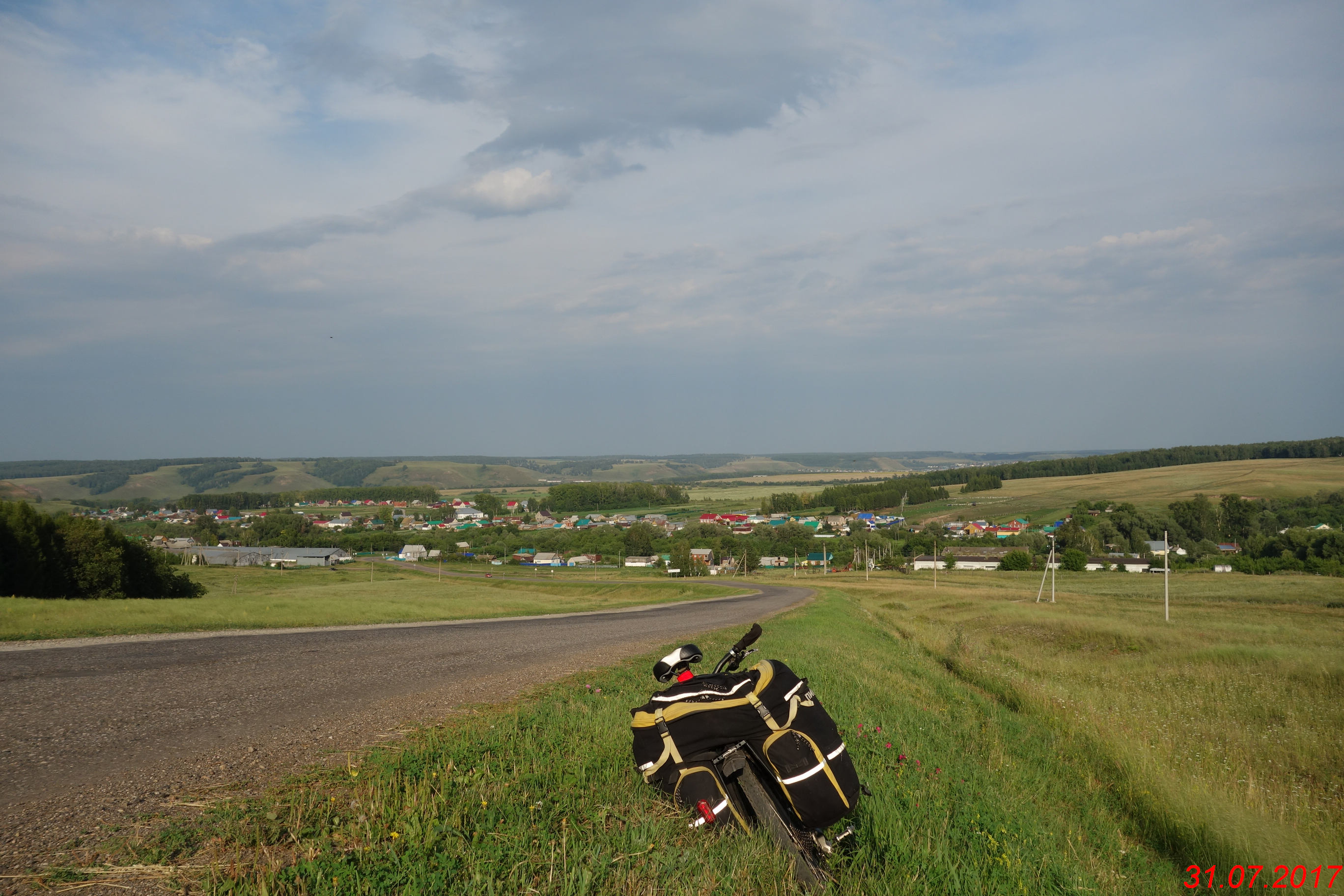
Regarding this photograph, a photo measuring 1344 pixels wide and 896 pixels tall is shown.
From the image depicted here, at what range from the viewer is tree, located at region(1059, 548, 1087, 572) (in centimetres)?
8994

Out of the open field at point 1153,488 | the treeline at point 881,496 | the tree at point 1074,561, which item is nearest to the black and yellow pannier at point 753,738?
the tree at point 1074,561

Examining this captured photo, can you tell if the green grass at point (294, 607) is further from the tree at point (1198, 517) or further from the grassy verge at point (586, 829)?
the tree at point (1198, 517)

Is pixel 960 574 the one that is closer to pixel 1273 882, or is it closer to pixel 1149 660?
pixel 1149 660

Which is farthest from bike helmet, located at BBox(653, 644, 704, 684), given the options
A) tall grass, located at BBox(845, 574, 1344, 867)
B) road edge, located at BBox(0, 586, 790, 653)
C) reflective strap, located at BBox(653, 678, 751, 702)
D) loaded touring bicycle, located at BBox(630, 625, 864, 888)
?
road edge, located at BBox(0, 586, 790, 653)

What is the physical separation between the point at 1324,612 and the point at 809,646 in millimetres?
36513

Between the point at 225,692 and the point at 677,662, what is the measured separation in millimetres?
7525

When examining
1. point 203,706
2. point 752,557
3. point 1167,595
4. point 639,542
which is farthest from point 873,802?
point 639,542

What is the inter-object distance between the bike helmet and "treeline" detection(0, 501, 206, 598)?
131ft

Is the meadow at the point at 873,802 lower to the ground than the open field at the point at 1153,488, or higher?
higher

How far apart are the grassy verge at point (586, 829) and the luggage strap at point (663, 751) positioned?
0.54 m

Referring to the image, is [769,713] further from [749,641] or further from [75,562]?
[75,562]

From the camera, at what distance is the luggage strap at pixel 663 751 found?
172 inches

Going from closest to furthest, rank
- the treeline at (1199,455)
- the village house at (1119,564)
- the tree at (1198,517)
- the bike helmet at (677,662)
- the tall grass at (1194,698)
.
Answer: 1. the bike helmet at (677,662)
2. the tall grass at (1194,698)
3. the village house at (1119,564)
4. the tree at (1198,517)
5. the treeline at (1199,455)

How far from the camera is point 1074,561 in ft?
296
